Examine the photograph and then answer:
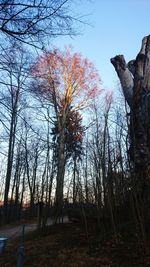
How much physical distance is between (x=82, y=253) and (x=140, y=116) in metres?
3.68

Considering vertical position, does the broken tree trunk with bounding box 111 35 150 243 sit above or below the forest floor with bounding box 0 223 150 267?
above

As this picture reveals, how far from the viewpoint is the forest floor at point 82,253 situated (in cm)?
416

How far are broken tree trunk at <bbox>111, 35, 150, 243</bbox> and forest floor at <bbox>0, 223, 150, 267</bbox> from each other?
49 cm

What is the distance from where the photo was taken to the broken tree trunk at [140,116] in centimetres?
571

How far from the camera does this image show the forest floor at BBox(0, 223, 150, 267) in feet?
13.7

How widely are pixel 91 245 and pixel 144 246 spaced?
1.15 metres

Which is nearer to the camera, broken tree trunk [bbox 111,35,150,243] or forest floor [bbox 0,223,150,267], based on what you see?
forest floor [bbox 0,223,150,267]

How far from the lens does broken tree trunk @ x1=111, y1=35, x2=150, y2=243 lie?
18.7 feet

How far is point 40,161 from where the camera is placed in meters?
23.2

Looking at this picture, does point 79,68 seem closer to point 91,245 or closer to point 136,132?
point 136,132

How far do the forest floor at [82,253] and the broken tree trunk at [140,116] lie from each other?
494mm

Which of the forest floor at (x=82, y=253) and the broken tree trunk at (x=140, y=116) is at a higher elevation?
the broken tree trunk at (x=140, y=116)

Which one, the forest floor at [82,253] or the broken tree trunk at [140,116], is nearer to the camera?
the forest floor at [82,253]

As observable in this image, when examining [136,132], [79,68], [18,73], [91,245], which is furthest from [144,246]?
[79,68]
